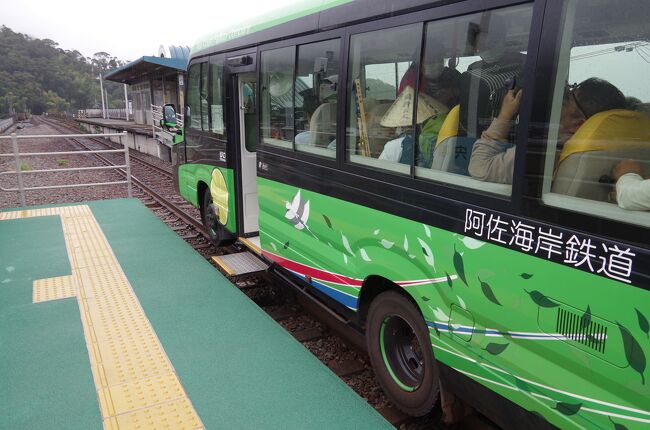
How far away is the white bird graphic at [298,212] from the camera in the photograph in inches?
159

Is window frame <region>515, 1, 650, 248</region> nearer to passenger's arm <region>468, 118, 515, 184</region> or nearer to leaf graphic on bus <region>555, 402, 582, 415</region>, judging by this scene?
passenger's arm <region>468, 118, 515, 184</region>

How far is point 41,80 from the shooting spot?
4021 inches

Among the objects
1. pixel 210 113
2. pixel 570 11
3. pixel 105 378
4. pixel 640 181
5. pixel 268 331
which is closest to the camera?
pixel 640 181

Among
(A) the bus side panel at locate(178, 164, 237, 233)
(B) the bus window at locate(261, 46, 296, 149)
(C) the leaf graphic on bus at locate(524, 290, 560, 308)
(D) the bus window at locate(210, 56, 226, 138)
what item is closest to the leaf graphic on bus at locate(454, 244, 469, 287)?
(C) the leaf graphic on bus at locate(524, 290, 560, 308)

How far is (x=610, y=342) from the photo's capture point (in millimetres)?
1778

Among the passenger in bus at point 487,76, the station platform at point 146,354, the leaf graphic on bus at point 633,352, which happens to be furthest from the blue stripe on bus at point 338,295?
the leaf graphic on bus at point 633,352

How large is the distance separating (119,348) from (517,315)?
9.29 feet

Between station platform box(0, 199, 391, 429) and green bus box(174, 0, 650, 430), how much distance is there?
66 centimetres

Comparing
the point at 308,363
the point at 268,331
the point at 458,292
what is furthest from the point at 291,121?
the point at 458,292

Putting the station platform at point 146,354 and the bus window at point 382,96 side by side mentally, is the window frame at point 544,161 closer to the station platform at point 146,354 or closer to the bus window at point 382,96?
the bus window at point 382,96

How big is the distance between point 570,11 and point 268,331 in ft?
9.69

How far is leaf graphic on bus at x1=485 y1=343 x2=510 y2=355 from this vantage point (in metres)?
2.25

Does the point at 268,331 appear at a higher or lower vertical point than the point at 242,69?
lower

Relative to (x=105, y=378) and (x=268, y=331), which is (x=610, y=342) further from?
(x=105, y=378)
